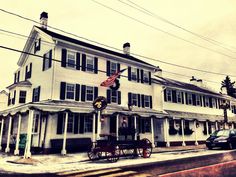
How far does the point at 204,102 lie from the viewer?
33.8 metres

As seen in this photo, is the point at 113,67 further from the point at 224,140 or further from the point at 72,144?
the point at 224,140

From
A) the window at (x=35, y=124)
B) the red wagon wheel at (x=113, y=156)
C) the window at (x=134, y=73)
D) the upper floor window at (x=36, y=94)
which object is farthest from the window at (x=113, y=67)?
the red wagon wheel at (x=113, y=156)

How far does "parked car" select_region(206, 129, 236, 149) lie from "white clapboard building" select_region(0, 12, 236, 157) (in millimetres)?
5747

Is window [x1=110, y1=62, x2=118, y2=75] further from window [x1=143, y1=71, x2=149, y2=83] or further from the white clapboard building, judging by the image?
window [x1=143, y1=71, x2=149, y2=83]

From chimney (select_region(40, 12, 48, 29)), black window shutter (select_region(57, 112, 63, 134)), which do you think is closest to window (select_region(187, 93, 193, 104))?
black window shutter (select_region(57, 112, 63, 134))

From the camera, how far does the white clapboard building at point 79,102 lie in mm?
18094

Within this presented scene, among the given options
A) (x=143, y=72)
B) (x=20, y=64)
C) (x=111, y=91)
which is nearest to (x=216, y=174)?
(x=111, y=91)

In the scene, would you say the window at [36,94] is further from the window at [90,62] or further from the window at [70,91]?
the window at [90,62]

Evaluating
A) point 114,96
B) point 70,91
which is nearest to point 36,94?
point 70,91

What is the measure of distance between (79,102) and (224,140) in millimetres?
12548

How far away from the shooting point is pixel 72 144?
18.4 m

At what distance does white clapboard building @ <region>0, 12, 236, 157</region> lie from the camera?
18.1 meters

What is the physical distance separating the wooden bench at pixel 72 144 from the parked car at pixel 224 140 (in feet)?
34.3

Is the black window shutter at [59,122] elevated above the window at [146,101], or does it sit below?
below
